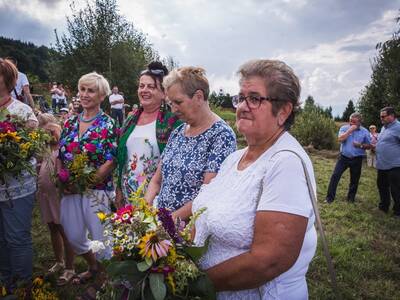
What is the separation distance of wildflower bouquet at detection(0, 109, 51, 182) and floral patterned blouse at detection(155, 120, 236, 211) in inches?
46.8

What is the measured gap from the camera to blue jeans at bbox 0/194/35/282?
10.6 feet

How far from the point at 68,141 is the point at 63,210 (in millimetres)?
760

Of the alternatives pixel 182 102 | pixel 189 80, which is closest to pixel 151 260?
pixel 182 102

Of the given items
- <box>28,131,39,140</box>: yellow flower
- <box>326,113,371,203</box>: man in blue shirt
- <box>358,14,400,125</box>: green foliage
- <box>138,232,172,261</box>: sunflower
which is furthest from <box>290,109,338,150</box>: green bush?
<box>138,232,172,261</box>: sunflower

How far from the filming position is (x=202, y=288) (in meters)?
1.56

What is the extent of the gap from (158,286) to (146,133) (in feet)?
7.29

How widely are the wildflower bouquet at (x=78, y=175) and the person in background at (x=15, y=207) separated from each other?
0.94ft

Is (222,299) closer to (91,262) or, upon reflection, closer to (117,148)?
(117,148)

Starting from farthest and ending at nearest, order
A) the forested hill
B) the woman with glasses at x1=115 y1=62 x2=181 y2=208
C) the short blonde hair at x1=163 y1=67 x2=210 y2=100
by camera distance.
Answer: the forested hill < the woman with glasses at x1=115 y1=62 x2=181 y2=208 < the short blonde hair at x1=163 y1=67 x2=210 y2=100

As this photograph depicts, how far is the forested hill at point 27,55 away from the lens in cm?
6291

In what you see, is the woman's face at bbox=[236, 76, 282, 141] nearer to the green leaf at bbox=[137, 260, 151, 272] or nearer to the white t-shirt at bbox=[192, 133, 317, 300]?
the white t-shirt at bbox=[192, 133, 317, 300]

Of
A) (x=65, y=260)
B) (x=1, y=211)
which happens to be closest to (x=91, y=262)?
(x=65, y=260)

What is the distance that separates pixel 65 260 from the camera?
14.1 ft

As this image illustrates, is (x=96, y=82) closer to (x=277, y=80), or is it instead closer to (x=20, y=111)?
(x=20, y=111)
